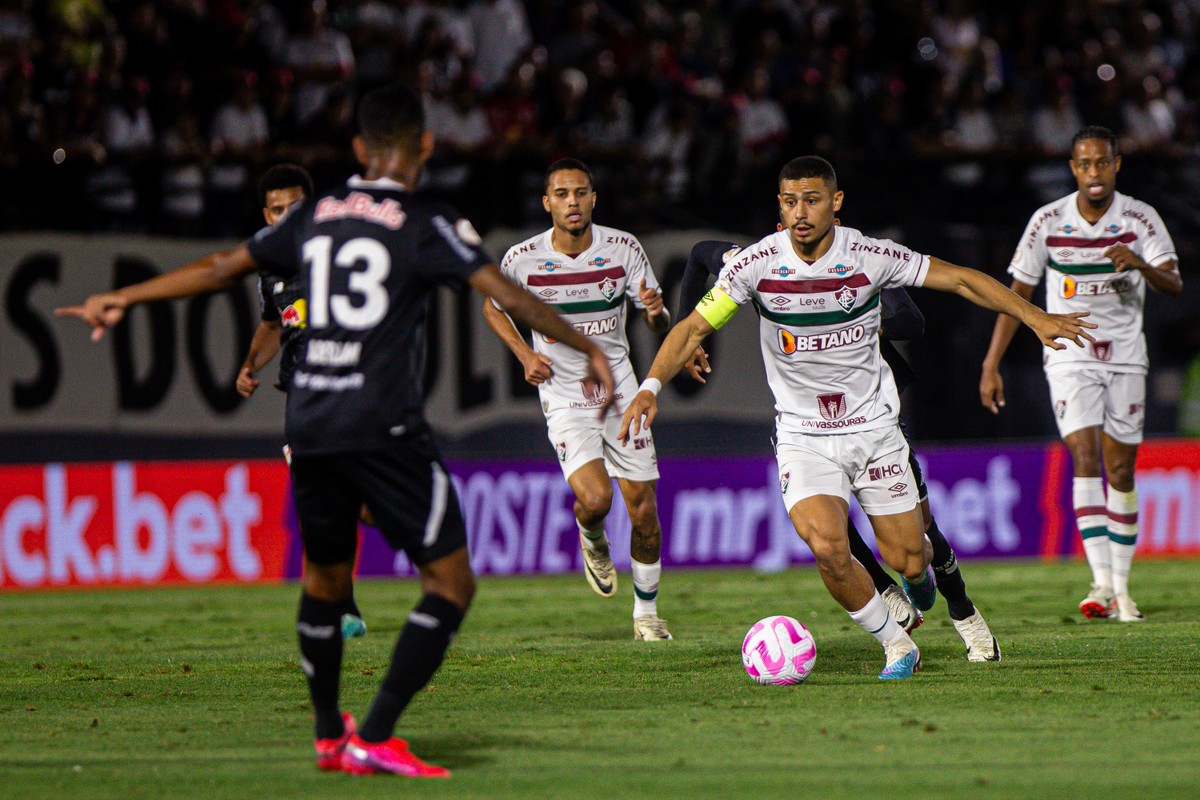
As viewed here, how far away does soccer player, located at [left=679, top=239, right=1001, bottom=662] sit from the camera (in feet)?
26.4

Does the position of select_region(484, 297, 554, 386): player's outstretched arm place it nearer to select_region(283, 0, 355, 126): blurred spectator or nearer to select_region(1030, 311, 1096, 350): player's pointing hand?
select_region(1030, 311, 1096, 350): player's pointing hand

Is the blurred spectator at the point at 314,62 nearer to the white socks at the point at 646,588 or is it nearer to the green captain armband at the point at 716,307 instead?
the white socks at the point at 646,588

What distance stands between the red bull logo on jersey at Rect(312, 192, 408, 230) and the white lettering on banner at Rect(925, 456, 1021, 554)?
11.0 m

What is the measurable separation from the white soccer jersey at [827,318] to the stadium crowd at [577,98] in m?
7.98

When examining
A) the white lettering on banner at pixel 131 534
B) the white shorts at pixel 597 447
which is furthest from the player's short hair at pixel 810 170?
the white lettering on banner at pixel 131 534

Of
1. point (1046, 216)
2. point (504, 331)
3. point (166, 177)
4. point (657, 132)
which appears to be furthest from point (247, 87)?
point (1046, 216)

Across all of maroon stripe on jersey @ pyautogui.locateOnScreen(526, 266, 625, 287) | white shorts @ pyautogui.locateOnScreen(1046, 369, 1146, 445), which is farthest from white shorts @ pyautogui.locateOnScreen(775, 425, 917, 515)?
white shorts @ pyautogui.locateOnScreen(1046, 369, 1146, 445)

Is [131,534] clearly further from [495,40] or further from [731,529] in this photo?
[495,40]

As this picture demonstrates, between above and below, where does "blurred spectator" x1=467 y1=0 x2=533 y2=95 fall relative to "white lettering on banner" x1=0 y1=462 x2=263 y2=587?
above

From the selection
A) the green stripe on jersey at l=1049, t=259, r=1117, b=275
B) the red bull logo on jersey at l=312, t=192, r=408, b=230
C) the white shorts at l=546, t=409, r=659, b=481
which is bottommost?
the white shorts at l=546, t=409, r=659, b=481

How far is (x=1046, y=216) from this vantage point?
10.3m

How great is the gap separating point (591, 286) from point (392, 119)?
4.33 metres

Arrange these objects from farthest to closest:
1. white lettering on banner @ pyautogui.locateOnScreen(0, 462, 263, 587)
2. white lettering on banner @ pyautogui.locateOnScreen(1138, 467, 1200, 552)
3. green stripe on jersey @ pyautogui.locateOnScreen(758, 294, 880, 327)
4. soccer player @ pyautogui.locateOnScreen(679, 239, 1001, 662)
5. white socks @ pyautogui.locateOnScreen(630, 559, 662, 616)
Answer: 1. white lettering on banner @ pyautogui.locateOnScreen(1138, 467, 1200, 552)
2. white lettering on banner @ pyautogui.locateOnScreen(0, 462, 263, 587)
3. white socks @ pyautogui.locateOnScreen(630, 559, 662, 616)
4. soccer player @ pyautogui.locateOnScreen(679, 239, 1001, 662)
5. green stripe on jersey @ pyautogui.locateOnScreen(758, 294, 880, 327)

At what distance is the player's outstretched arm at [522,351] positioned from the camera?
8898 mm
